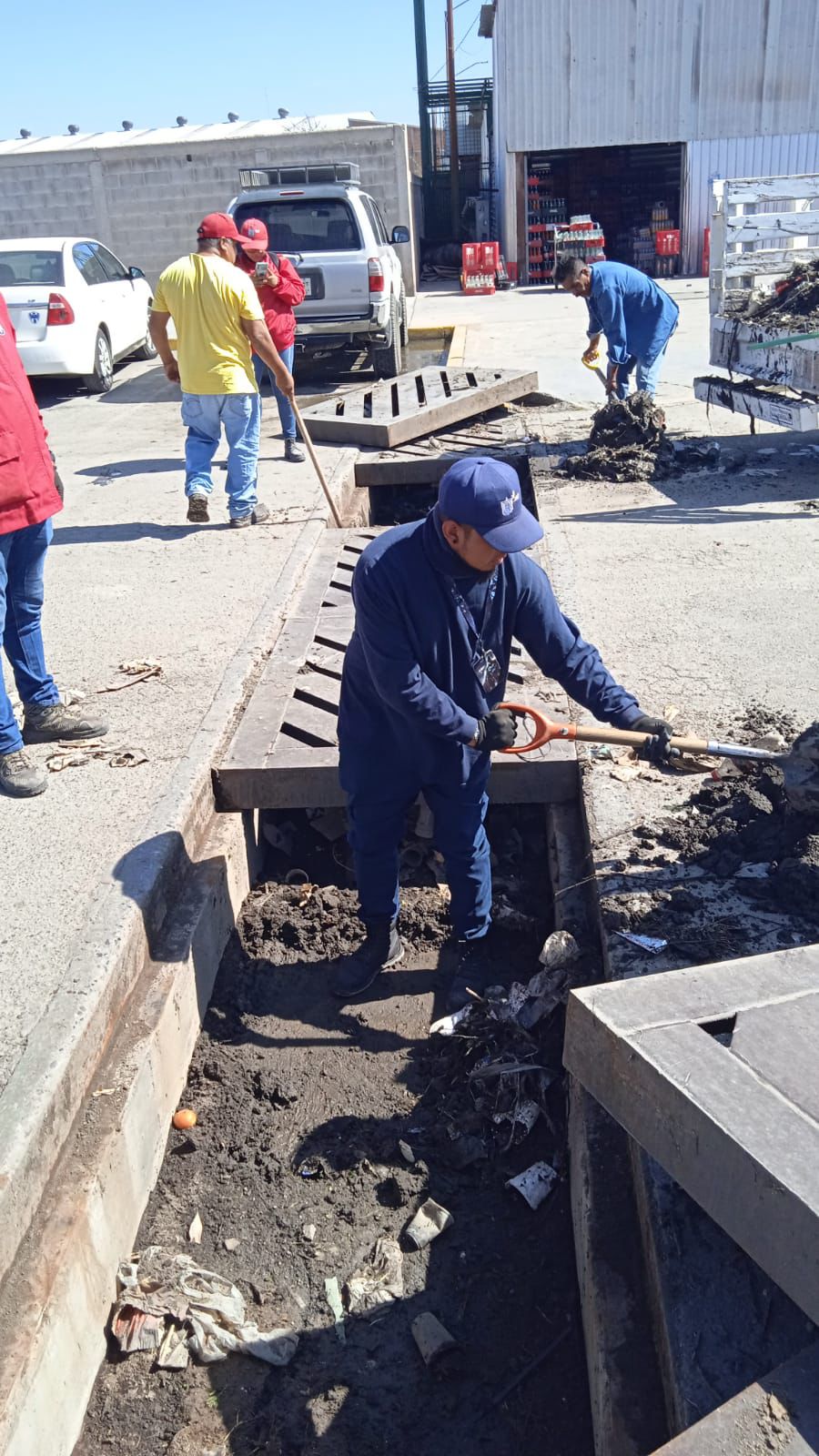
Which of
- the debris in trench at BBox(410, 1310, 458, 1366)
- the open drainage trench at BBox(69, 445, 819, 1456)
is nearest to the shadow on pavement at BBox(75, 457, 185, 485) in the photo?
the open drainage trench at BBox(69, 445, 819, 1456)

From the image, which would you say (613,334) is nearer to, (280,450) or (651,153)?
(280,450)

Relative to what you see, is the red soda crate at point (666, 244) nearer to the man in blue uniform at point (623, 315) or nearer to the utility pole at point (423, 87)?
the utility pole at point (423, 87)

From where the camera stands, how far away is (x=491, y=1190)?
318cm

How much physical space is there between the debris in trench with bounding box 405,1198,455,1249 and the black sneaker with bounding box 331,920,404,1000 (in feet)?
3.13

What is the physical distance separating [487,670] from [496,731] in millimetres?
220

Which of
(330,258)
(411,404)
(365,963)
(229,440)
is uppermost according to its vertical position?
(330,258)

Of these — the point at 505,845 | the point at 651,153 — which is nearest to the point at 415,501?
the point at 505,845

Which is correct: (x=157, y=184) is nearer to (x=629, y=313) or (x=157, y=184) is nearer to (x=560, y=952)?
(x=629, y=313)

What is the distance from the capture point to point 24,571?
4.33 meters

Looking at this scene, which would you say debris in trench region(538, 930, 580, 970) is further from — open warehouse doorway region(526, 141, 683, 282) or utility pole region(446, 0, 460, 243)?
utility pole region(446, 0, 460, 243)

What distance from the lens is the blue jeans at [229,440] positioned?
7.19 m

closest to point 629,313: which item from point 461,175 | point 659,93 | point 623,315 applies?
point 623,315

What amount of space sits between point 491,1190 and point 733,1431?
1.52 meters

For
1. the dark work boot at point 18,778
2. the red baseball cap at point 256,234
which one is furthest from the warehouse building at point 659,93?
the dark work boot at point 18,778
